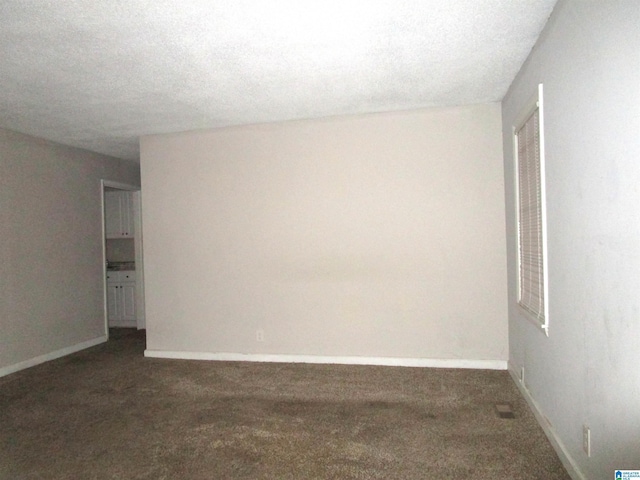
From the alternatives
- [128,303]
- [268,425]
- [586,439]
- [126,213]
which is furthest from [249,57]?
[128,303]

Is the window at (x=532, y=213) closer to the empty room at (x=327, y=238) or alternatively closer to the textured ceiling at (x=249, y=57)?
the empty room at (x=327, y=238)

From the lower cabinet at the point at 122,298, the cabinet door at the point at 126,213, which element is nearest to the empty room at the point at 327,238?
the cabinet door at the point at 126,213

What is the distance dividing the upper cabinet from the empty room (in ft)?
2.33

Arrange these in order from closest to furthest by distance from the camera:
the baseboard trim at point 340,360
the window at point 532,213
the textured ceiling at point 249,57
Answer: the textured ceiling at point 249,57 → the window at point 532,213 → the baseboard trim at point 340,360

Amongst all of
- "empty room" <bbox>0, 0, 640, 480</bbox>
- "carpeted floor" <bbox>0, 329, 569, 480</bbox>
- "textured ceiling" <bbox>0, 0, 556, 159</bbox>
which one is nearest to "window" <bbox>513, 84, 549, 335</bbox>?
"empty room" <bbox>0, 0, 640, 480</bbox>

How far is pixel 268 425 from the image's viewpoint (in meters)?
3.28

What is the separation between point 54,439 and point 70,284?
3023 mm

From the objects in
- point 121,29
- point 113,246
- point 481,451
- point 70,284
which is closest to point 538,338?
point 481,451

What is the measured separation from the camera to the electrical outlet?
2.16 meters

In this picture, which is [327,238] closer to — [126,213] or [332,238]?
[332,238]

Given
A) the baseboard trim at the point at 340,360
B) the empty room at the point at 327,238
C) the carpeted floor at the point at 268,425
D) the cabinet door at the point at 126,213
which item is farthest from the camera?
the cabinet door at the point at 126,213

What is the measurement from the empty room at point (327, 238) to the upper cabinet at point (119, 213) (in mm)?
709

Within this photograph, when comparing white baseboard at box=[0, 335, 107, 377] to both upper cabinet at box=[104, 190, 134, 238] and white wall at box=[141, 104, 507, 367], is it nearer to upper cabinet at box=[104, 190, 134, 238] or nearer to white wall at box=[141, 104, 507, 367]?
white wall at box=[141, 104, 507, 367]

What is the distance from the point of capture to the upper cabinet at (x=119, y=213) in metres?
7.33
